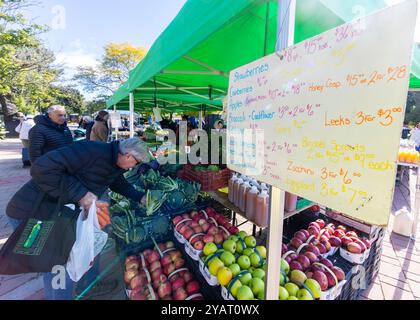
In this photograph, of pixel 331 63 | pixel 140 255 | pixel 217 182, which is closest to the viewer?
pixel 331 63

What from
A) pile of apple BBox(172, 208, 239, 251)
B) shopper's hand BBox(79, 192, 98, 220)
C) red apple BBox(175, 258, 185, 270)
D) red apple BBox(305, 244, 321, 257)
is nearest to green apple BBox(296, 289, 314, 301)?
red apple BBox(305, 244, 321, 257)

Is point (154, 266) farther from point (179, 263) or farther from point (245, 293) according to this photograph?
point (245, 293)

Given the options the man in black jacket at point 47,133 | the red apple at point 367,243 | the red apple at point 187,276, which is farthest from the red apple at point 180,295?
the man in black jacket at point 47,133

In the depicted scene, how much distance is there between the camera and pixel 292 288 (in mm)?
1438

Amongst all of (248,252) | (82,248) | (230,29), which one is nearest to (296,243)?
(248,252)

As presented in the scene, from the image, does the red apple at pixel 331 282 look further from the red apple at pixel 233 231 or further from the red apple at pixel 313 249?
the red apple at pixel 233 231

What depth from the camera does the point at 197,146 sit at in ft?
11.7

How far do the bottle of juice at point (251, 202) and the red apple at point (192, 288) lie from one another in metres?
0.73

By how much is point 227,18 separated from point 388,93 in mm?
713

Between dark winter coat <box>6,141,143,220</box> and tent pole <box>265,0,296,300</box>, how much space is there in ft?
4.36

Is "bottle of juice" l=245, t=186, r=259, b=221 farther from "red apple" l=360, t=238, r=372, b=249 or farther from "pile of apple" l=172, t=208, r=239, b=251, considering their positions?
"red apple" l=360, t=238, r=372, b=249

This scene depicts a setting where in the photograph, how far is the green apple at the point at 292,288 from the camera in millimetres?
1422
